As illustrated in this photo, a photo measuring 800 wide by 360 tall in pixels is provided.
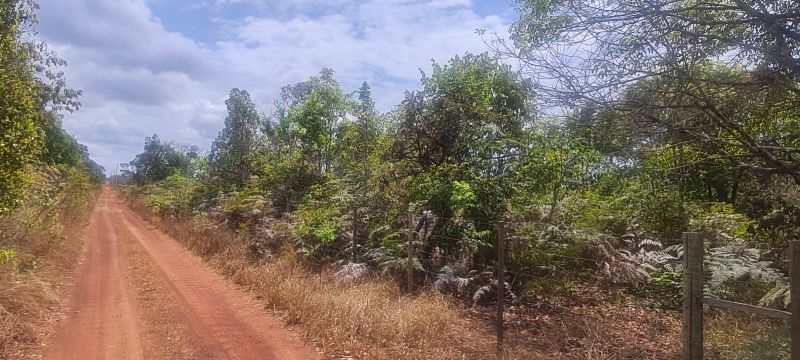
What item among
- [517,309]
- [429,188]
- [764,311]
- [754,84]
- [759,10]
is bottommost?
[517,309]

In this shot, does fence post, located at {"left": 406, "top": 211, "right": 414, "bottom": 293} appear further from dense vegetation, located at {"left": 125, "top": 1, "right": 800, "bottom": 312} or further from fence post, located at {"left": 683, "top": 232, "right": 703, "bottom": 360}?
fence post, located at {"left": 683, "top": 232, "right": 703, "bottom": 360}

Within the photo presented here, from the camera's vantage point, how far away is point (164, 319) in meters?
8.45

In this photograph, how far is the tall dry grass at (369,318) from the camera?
21.5 feet

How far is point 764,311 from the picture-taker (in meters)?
3.92

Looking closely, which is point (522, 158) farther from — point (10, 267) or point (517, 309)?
point (10, 267)

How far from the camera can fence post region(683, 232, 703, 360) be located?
15.1ft

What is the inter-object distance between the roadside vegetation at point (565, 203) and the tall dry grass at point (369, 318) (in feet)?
0.12

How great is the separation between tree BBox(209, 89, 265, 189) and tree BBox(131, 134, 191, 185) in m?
28.6

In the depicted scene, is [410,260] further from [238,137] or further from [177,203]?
[177,203]

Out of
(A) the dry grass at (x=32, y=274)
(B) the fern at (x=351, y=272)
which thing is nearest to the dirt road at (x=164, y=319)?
(A) the dry grass at (x=32, y=274)

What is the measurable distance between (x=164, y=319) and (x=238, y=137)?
15.1 m

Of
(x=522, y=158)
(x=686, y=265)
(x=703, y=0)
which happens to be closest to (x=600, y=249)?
(x=522, y=158)

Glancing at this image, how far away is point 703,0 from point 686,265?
8.40ft

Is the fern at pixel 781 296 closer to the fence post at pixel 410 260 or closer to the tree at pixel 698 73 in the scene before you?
the tree at pixel 698 73
